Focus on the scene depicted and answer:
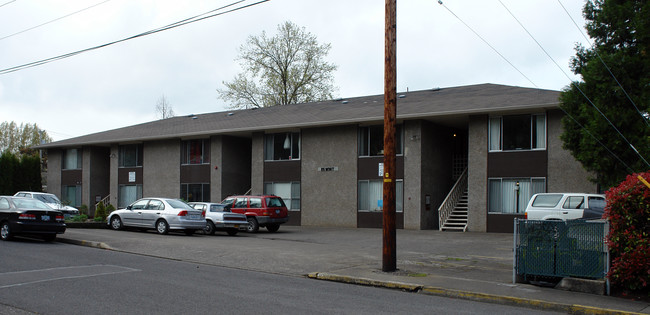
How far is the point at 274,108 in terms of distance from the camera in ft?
121

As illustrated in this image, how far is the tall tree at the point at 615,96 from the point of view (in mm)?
18344

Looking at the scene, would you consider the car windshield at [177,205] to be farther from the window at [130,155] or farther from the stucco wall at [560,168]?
the window at [130,155]

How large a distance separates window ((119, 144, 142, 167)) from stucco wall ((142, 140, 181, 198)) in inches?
31.6

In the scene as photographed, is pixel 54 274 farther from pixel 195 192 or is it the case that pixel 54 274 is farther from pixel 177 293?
pixel 195 192

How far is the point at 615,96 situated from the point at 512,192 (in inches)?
243

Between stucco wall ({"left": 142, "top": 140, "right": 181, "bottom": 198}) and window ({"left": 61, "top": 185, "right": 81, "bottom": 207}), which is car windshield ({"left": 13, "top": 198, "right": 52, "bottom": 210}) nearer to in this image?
stucco wall ({"left": 142, "top": 140, "right": 181, "bottom": 198})

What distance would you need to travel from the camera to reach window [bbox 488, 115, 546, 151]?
23.1 metres

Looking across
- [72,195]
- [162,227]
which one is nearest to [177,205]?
[162,227]

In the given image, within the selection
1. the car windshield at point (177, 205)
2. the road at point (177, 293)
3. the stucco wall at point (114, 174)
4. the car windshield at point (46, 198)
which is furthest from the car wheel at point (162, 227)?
the stucco wall at point (114, 174)

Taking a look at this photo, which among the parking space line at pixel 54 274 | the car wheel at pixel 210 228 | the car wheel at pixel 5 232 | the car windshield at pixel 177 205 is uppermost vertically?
the car windshield at pixel 177 205

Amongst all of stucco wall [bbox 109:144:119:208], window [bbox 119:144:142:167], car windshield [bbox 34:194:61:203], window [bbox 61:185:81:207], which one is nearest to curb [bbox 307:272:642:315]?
car windshield [bbox 34:194:61:203]

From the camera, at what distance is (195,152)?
A: 33.3m

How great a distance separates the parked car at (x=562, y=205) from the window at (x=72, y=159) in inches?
1239

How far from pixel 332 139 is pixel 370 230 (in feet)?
17.6
